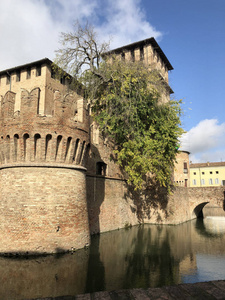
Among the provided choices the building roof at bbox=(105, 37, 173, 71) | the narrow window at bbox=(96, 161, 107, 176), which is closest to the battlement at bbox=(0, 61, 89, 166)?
the narrow window at bbox=(96, 161, 107, 176)

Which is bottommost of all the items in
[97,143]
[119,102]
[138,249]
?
[138,249]

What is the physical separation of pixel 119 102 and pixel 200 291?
55.4ft

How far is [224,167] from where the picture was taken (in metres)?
54.5

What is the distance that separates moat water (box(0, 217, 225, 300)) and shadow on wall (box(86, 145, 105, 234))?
7.05ft

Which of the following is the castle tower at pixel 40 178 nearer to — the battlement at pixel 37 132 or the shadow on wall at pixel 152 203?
the battlement at pixel 37 132

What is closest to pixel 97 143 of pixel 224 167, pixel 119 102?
pixel 119 102

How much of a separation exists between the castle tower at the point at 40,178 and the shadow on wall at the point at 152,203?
11.1m

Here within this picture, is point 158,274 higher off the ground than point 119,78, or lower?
lower

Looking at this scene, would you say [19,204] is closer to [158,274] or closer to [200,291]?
[158,274]

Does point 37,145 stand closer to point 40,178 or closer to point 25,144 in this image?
point 25,144

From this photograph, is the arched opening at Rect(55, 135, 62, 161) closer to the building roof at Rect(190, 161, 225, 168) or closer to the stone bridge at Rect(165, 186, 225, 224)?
the stone bridge at Rect(165, 186, 225, 224)

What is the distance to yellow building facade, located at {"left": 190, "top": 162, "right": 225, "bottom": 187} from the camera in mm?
54562

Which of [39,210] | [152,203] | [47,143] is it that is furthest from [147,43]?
[39,210]

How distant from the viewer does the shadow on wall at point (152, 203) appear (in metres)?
23.2
